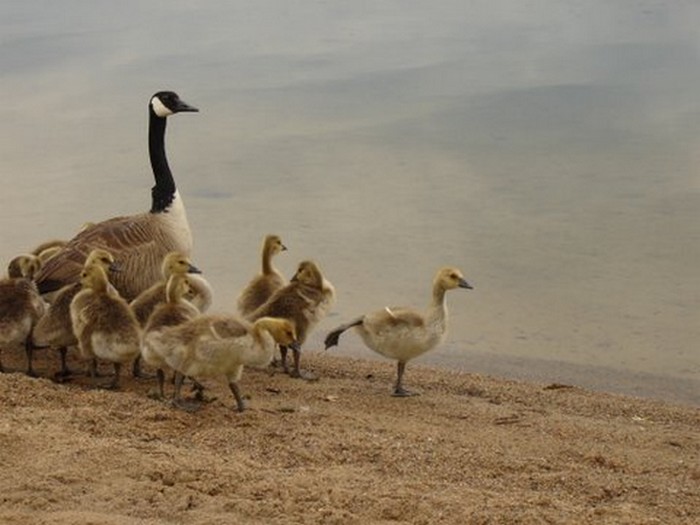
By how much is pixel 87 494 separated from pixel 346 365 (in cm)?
380

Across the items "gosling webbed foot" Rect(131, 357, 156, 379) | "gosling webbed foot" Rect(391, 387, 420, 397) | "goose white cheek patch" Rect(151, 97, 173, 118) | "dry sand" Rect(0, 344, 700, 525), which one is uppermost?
"goose white cheek patch" Rect(151, 97, 173, 118)

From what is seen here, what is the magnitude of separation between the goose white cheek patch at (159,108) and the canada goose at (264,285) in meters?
1.94

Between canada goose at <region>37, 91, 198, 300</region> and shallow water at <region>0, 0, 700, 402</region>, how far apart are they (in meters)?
1.57

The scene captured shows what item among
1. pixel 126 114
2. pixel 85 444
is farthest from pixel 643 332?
pixel 126 114

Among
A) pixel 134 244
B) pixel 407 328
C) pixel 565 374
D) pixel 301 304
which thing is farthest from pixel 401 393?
pixel 134 244

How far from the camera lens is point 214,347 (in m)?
7.59

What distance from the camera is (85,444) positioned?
264 inches

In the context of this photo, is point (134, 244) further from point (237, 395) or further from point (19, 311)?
point (237, 395)

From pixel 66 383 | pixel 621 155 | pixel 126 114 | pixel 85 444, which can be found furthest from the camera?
pixel 126 114

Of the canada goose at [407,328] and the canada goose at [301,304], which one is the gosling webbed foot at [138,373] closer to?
the canada goose at [301,304]

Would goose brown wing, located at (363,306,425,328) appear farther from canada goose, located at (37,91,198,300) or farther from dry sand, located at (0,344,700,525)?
canada goose, located at (37,91,198,300)

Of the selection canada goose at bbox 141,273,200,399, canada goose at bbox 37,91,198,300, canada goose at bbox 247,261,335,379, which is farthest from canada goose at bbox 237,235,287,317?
canada goose at bbox 141,273,200,399

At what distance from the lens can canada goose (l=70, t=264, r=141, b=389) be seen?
801 cm

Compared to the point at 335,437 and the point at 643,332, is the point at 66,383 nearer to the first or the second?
the point at 335,437
